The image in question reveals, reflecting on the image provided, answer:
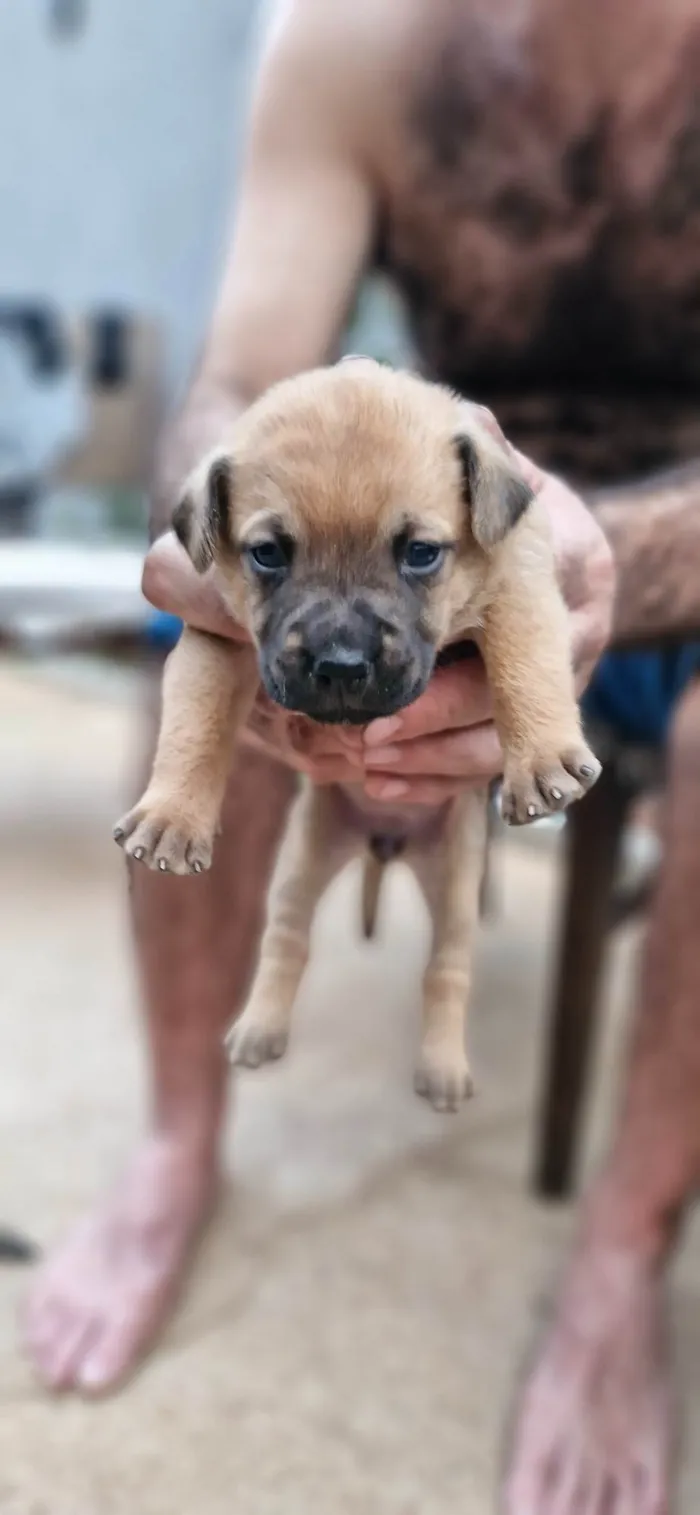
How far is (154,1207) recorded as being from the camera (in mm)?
1297

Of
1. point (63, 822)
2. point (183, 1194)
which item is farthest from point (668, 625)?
point (63, 822)

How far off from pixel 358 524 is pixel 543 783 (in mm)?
142

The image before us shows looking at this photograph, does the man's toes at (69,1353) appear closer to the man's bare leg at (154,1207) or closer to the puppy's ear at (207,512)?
the man's bare leg at (154,1207)

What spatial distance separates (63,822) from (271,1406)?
1095 mm

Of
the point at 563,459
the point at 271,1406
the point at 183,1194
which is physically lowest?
the point at 271,1406

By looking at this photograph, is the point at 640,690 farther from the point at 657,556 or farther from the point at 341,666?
the point at 341,666

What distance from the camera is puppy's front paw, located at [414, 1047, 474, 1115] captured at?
0.64m

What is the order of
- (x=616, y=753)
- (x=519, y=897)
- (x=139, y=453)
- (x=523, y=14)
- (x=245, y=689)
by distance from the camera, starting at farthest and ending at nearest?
(x=139, y=453) < (x=519, y=897) < (x=616, y=753) < (x=523, y=14) < (x=245, y=689)

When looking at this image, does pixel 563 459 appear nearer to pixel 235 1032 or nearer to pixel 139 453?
pixel 235 1032

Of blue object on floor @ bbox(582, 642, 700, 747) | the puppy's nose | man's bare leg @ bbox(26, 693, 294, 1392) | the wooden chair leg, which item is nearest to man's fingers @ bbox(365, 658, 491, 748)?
the puppy's nose

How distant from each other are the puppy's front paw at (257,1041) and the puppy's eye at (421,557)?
23 centimetres

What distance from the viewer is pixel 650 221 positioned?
42.0 inches

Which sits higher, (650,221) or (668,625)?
(650,221)

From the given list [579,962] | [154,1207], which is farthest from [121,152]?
[154,1207]
